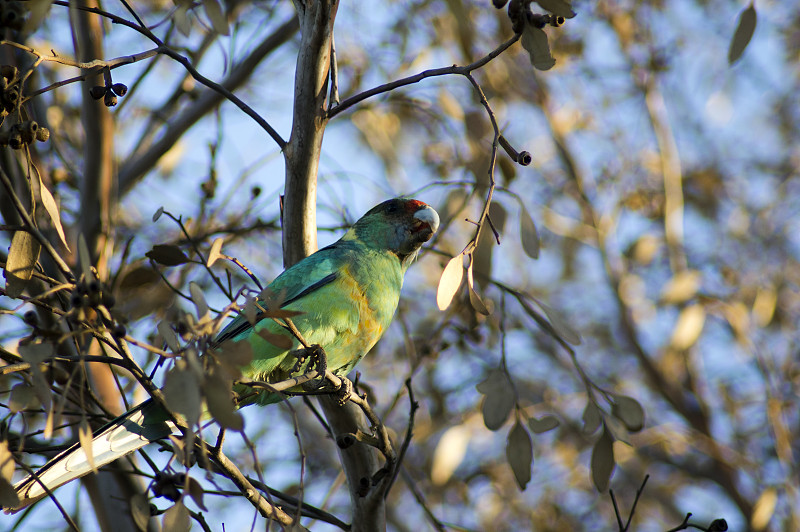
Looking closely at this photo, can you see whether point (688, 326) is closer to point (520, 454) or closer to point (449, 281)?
point (520, 454)

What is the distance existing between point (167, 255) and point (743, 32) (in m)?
2.07

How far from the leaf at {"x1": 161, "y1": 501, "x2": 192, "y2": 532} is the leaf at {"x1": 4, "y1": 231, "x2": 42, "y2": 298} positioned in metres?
0.70

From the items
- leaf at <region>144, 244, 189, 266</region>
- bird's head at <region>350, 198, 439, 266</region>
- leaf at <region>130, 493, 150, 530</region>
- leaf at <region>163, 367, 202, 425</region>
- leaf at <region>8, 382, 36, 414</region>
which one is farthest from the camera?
bird's head at <region>350, 198, 439, 266</region>

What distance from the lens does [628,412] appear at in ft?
8.61

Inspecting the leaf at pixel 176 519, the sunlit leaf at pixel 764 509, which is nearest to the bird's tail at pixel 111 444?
the leaf at pixel 176 519

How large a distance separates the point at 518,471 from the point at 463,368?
4558 mm

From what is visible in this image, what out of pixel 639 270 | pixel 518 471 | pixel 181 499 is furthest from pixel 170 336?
pixel 639 270

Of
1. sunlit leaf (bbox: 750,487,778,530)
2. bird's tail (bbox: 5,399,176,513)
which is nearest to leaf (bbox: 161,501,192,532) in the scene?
bird's tail (bbox: 5,399,176,513)

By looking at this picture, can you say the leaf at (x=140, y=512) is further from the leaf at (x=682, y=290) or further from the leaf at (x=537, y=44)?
the leaf at (x=682, y=290)

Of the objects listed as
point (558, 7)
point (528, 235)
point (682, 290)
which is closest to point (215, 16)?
point (558, 7)

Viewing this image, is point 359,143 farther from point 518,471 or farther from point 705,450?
point 518,471

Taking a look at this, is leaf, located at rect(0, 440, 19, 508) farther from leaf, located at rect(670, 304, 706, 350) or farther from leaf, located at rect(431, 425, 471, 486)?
leaf, located at rect(670, 304, 706, 350)

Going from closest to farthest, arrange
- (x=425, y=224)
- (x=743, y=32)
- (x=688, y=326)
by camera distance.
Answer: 1. (x=743, y=32)
2. (x=425, y=224)
3. (x=688, y=326)

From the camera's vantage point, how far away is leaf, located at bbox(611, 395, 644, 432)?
260 cm
